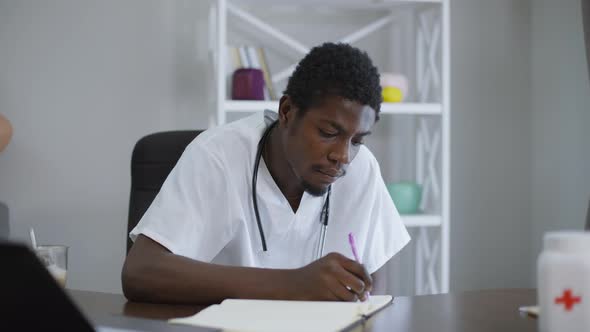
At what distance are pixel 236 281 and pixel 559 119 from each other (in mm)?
2199

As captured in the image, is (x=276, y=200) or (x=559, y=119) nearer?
(x=276, y=200)

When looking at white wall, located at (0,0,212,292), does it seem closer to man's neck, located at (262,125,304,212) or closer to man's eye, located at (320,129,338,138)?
man's neck, located at (262,125,304,212)

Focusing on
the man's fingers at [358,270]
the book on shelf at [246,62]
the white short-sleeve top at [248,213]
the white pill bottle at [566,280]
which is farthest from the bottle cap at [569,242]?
the book on shelf at [246,62]

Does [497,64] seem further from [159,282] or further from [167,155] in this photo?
[159,282]

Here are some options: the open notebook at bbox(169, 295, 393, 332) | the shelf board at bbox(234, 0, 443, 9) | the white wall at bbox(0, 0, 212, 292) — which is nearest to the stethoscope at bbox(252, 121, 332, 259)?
the open notebook at bbox(169, 295, 393, 332)

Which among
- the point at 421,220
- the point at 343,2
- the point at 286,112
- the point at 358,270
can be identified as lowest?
the point at 421,220

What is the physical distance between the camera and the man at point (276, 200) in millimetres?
1097

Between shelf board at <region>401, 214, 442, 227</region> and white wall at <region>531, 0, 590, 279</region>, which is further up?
white wall at <region>531, 0, 590, 279</region>

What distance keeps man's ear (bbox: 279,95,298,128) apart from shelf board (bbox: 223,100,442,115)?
1.01 metres

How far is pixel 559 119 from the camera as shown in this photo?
9.32 ft

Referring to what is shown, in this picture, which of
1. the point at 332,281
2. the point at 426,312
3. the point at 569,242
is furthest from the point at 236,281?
the point at 569,242

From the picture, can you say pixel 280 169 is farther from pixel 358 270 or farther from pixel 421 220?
pixel 421 220

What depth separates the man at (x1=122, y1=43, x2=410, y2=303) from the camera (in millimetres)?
1097

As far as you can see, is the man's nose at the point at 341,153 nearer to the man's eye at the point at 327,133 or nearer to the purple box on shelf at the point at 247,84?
the man's eye at the point at 327,133
